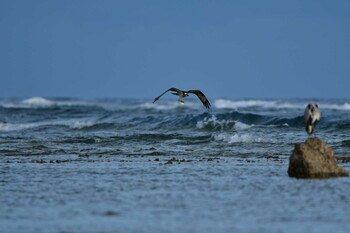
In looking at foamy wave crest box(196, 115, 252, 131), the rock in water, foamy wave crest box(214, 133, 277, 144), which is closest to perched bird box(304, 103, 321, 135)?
the rock in water

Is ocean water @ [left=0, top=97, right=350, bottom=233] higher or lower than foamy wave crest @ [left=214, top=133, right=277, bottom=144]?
lower

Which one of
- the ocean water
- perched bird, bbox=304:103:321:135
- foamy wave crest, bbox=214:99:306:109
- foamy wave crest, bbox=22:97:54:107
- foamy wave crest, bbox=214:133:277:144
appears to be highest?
perched bird, bbox=304:103:321:135

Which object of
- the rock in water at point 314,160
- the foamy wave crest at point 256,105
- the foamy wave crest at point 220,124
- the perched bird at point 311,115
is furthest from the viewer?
the foamy wave crest at point 256,105

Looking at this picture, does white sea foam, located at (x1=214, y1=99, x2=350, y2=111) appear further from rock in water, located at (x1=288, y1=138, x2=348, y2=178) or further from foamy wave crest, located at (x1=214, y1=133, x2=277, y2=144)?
rock in water, located at (x1=288, y1=138, x2=348, y2=178)

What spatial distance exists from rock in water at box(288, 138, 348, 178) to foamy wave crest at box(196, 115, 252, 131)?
1518 cm

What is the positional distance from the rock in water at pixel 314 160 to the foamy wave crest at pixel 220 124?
15.2m

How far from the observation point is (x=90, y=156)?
19.4m

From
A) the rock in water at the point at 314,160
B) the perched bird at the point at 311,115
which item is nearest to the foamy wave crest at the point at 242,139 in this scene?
the perched bird at the point at 311,115

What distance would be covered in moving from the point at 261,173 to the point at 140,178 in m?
2.18

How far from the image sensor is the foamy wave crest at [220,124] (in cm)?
2876

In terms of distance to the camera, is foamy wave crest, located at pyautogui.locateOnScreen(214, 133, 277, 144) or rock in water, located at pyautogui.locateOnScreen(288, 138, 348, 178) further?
foamy wave crest, located at pyautogui.locateOnScreen(214, 133, 277, 144)

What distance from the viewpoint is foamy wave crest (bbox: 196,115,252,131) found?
2876 cm

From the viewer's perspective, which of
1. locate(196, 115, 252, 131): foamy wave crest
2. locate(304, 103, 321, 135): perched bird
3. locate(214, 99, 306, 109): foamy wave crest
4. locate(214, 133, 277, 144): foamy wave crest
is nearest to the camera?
locate(304, 103, 321, 135): perched bird

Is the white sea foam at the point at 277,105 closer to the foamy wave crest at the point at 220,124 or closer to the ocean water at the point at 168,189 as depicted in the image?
the foamy wave crest at the point at 220,124
